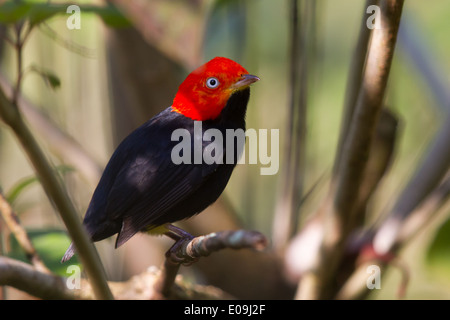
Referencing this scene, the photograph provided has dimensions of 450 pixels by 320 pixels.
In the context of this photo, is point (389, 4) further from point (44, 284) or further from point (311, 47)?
point (311, 47)

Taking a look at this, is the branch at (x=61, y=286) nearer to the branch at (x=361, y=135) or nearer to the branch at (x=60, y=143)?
the branch at (x=361, y=135)

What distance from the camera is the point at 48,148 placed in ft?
10.5

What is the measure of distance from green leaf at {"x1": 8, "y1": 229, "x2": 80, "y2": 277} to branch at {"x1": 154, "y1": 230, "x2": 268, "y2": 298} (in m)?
0.33

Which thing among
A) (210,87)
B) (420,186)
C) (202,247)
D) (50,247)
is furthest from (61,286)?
(420,186)

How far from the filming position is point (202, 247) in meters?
1.25

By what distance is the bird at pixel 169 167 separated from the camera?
4.50 feet

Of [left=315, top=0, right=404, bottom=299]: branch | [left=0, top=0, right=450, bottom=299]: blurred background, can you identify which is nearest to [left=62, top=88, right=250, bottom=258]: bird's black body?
[left=315, top=0, right=404, bottom=299]: branch

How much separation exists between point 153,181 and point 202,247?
0.24 meters

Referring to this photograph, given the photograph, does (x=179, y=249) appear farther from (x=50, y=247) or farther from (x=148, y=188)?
(x=50, y=247)

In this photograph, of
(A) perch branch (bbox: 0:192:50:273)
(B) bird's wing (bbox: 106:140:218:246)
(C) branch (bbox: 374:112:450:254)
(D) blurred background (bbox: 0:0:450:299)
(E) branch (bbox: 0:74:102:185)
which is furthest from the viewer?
(E) branch (bbox: 0:74:102:185)

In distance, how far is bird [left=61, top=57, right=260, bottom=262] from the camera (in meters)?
1.37

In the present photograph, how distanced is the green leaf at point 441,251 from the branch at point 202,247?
883mm

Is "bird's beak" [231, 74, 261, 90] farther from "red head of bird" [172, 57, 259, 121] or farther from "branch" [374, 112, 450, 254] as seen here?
"branch" [374, 112, 450, 254]

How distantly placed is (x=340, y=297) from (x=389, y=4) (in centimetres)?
150
